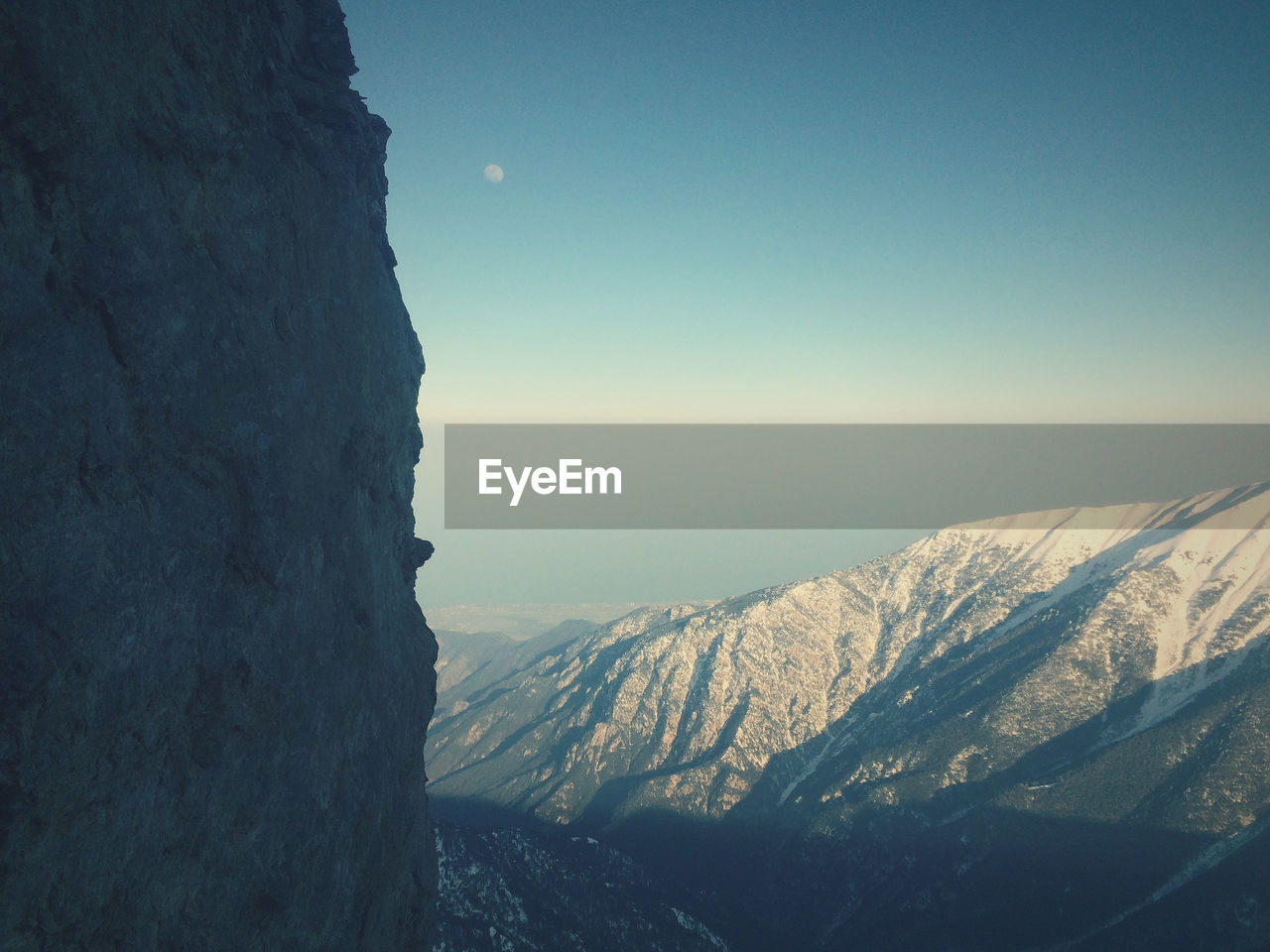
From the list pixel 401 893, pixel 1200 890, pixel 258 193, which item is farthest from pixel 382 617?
pixel 1200 890

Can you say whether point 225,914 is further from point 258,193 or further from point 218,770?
point 258,193

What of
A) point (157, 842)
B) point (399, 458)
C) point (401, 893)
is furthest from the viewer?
point (399, 458)

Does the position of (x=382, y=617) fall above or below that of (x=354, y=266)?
below

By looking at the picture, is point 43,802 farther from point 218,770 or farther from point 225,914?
point 225,914

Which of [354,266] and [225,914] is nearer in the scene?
[225,914]

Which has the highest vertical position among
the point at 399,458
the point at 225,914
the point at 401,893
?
the point at 399,458

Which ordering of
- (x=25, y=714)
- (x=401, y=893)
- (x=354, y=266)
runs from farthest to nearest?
(x=401, y=893), (x=354, y=266), (x=25, y=714)
